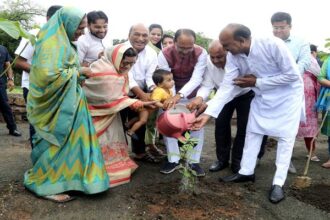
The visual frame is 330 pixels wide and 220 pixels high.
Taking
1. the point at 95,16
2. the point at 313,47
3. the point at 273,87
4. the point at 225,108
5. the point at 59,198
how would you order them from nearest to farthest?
1. the point at 59,198
2. the point at 273,87
3. the point at 95,16
4. the point at 225,108
5. the point at 313,47

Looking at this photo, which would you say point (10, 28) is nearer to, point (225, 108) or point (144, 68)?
point (144, 68)

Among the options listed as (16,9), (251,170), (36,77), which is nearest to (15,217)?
(36,77)

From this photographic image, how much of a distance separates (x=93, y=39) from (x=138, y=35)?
51 centimetres

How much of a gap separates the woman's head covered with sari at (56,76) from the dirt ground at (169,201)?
→ 1.98 feet

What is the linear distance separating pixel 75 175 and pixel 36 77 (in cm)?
92

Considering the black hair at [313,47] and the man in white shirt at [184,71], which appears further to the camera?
the black hair at [313,47]

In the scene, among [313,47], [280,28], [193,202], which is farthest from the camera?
[313,47]

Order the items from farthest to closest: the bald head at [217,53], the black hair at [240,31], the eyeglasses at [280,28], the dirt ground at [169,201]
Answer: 1. the eyeglasses at [280,28]
2. the bald head at [217,53]
3. the black hair at [240,31]
4. the dirt ground at [169,201]

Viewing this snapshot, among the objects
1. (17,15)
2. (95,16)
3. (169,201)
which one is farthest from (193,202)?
(17,15)

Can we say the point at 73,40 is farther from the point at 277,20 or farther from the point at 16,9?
the point at 16,9

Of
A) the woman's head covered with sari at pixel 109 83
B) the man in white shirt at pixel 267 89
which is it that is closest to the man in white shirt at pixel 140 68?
the woman's head covered with sari at pixel 109 83

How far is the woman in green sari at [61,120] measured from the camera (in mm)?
3158

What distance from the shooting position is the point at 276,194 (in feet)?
11.6

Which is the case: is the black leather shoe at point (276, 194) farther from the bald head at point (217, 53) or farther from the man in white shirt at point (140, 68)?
the man in white shirt at point (140, 68)
